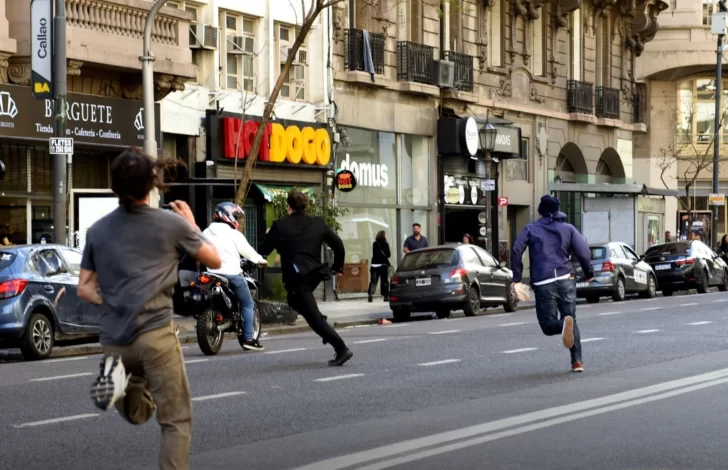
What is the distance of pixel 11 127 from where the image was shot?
86.0ft

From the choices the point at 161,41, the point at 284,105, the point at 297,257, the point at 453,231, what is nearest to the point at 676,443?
the point at 297,257

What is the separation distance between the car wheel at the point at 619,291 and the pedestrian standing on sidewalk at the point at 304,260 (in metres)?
20.3

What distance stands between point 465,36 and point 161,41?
15662 millimetres

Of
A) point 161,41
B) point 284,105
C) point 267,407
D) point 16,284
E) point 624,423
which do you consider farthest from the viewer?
point 284,105

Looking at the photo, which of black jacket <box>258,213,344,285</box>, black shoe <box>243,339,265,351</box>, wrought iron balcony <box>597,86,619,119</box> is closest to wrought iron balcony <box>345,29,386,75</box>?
wrought iron balcony <box>597,86,619,119</box>

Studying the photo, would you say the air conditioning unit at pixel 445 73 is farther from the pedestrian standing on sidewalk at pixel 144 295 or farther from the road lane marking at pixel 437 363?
the pedestrian standing on sidewalk at pixel 144 295

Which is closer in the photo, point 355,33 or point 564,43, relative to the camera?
point 355,33

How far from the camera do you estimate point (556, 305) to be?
15492mm

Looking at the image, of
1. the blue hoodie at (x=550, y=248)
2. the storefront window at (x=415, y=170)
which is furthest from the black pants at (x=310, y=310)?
the storefront window at (x=415, y=170)

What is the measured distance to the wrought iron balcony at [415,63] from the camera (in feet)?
131

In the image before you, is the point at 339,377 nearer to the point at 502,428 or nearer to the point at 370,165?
the point at 502,428

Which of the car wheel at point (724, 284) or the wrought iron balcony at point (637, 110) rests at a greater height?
the wrought iron balcony at point (637, 110)

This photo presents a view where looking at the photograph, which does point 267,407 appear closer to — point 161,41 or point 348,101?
point 161,41

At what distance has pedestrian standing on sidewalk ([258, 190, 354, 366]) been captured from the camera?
16.0 m
